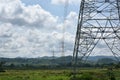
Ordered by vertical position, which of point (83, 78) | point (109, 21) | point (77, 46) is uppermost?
point (109, 21)

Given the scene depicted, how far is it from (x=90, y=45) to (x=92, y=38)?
26.4 inches

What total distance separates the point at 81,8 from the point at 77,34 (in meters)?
2.29

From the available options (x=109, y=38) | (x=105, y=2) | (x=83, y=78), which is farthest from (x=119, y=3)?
(x=83, y=78)

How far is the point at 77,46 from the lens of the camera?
32469 millimetres

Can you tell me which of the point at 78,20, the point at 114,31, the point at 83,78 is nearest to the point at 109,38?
the point at 114,31

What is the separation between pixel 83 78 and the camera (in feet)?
128

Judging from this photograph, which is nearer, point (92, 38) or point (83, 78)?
point (92, 38)

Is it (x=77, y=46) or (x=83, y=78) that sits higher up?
(x=77, y=46)

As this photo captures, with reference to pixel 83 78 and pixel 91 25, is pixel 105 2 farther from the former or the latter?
pixel 83 78

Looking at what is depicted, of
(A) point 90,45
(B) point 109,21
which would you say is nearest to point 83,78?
(A) point 90,45

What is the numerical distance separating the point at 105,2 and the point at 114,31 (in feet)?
8.61

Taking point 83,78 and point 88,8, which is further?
point 83,78

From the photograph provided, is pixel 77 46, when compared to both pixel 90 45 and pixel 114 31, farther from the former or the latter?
pixel 114 31

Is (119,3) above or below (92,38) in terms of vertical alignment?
above
